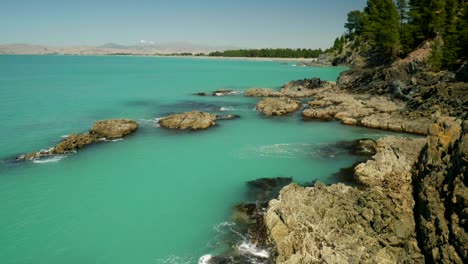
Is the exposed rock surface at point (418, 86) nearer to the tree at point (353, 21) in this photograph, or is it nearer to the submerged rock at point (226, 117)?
the submerged rock at point (226, 117)

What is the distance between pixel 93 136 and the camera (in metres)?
39.1

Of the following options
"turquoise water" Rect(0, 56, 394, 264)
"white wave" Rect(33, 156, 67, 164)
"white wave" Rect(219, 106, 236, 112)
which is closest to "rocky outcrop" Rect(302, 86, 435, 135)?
"turquoise water" Rect(0, 56, 394, 264)

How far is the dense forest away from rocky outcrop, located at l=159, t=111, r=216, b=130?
36733mm

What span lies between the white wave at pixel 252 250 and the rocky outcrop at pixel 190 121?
2707 centimetres

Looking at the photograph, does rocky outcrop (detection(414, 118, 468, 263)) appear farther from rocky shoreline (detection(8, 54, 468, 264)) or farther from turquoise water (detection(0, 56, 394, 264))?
turquoise water (detection(0, 56, 394, 264))

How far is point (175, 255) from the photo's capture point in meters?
18.4

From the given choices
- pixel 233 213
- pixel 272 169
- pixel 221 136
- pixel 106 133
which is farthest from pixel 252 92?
pixel 233 213

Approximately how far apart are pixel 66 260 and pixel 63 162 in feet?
54.4

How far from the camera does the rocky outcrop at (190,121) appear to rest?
44.3 meters

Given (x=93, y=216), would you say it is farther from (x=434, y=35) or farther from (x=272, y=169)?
(x=434, y=35)

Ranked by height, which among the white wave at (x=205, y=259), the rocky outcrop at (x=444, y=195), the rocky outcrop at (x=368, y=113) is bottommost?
the white wave at (x=205, y=259)

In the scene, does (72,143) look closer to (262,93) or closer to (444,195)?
(444,195)

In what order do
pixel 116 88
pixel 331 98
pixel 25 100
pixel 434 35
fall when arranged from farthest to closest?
pixel 116 88 → pixel 434 35 → pixel 25 100 → pixel 331 98

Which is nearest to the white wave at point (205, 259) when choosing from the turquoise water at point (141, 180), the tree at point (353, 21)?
the turquoise water at point (141, 180)
